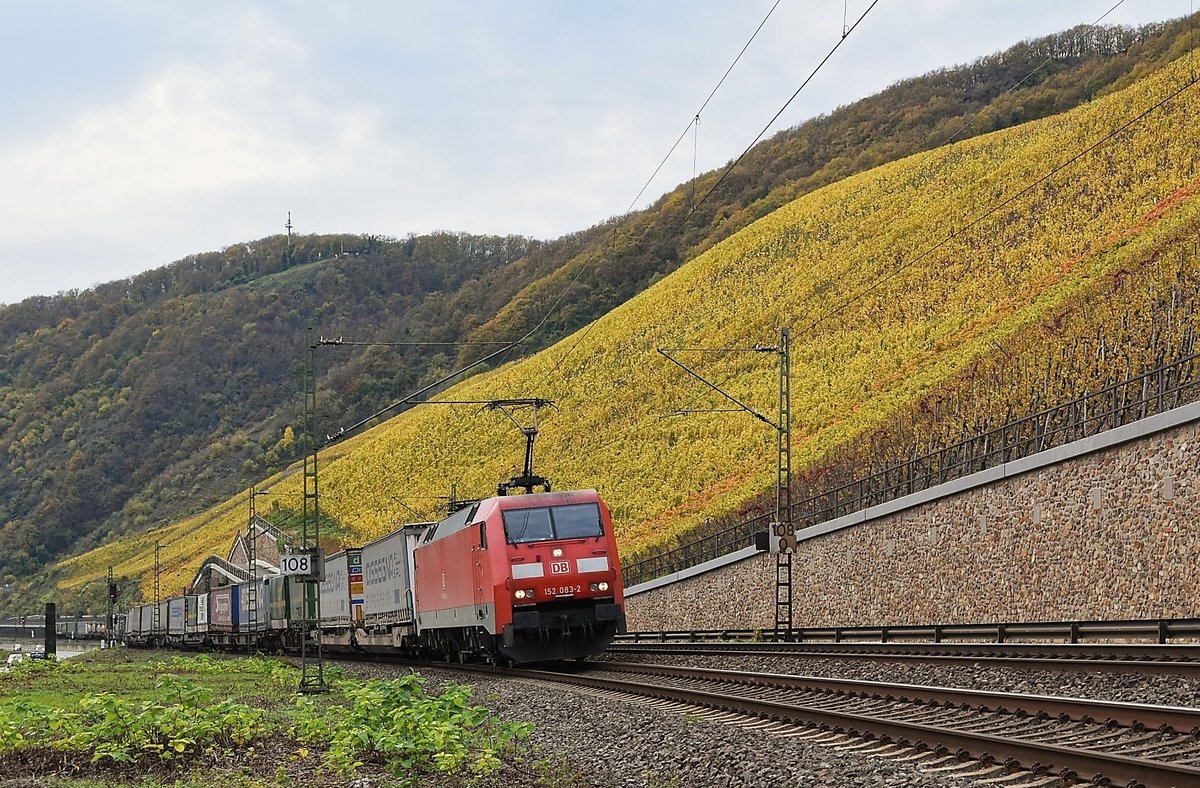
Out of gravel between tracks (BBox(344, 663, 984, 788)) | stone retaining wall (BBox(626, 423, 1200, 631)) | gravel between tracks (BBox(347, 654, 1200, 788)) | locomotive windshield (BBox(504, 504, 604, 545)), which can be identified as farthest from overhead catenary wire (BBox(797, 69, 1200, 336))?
gravel between tracks (BBox(344, 663, 984, 788))

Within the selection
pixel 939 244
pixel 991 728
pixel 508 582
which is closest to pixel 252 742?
pixel 991 728

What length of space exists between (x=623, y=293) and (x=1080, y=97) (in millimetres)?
40923

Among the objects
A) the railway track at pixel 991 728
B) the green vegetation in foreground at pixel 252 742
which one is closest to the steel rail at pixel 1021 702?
the railway track at pixel 991 728

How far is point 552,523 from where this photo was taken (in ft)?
87.6

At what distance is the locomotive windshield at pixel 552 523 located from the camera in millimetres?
26406

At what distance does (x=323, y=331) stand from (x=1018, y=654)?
161448mm

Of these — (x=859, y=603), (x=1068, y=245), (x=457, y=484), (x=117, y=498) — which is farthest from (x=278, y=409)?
(x=859, y=603)

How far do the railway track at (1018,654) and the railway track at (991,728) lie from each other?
255cm

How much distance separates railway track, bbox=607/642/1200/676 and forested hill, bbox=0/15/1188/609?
75.9 meters

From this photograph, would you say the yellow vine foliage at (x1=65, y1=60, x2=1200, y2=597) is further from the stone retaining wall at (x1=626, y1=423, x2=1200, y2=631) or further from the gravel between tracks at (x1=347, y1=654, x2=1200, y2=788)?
the gravel between tracks at (x1=347, y1=654, x2=1200, y2=788)

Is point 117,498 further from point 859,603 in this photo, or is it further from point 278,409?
point 859,603

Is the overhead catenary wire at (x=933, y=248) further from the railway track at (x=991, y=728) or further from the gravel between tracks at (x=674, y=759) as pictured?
the gravel between tracks at (x=674, y=759)

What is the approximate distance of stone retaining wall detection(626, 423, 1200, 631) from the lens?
25.0 m

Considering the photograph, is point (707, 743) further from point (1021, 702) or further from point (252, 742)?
point (252, 742)
